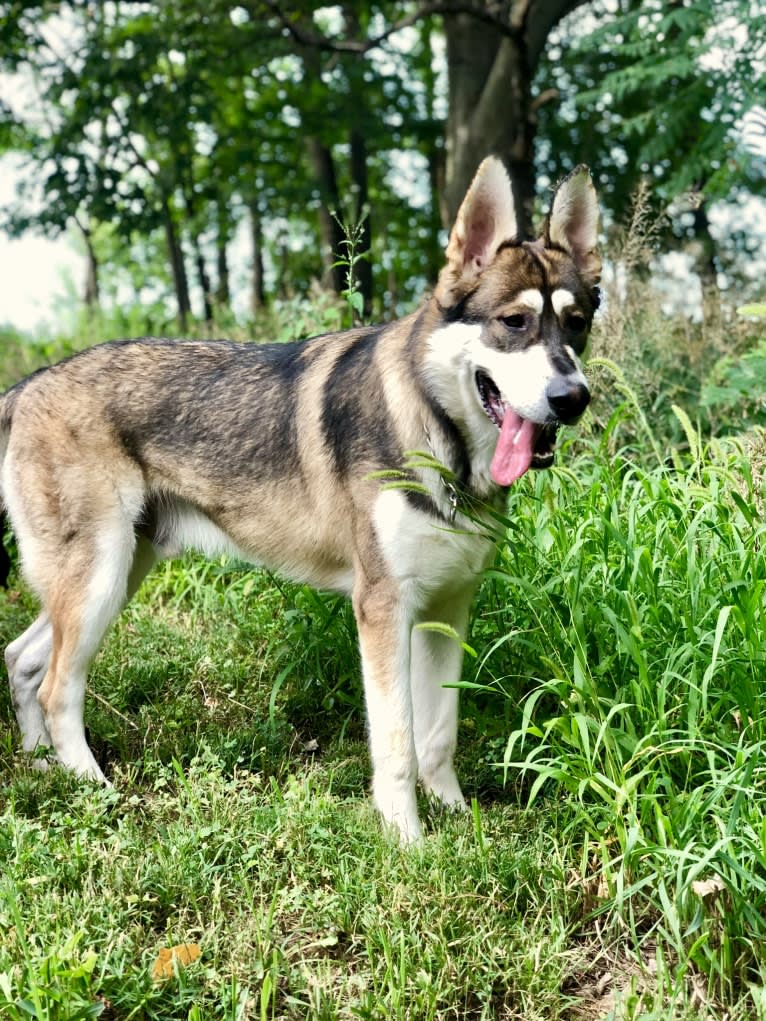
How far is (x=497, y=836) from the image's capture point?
3.29m

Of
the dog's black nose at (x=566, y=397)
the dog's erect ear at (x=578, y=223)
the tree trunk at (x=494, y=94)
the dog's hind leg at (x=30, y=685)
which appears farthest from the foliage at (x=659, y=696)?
the tree trunk at (x=494, y=94)

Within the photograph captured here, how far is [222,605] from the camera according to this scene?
5.13 meters

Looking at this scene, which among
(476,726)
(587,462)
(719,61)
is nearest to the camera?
(476,726)

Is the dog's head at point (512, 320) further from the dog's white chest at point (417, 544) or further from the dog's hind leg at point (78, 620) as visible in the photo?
the dog's hind leg at point (78, 620)

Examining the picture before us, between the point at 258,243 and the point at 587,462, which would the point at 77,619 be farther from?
the point at 258,243

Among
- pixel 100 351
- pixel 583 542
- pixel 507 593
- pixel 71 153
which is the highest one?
pixel 71 153

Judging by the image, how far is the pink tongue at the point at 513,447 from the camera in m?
3.14

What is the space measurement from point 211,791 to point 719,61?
6.53 meters

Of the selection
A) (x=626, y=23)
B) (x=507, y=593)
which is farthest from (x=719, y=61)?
(x=507, y=593)

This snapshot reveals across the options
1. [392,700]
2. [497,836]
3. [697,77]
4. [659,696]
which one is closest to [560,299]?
[659,696]

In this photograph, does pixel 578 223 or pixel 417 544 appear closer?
pixel 417 544

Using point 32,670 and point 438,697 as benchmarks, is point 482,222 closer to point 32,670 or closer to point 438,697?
point 438,697

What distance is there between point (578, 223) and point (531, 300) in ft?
1.54

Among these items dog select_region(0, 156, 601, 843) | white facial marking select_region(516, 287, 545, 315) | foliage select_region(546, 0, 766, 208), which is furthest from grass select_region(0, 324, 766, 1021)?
foliage select_region(546, 0, 766, 208)
